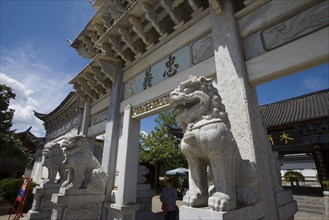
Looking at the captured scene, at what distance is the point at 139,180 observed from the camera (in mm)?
5457

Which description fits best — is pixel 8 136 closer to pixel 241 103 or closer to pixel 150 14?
pixel 150 14

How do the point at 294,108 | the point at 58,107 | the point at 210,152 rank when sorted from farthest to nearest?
the point at 294,108
the point at 58,107
the point at 210,152

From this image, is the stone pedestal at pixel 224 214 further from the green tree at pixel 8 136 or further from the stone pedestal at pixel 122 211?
the green tree at pixel 8 136

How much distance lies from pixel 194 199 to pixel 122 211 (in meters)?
2.69

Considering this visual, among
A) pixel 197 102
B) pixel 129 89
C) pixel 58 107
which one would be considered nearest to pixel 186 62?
pixel 197 102

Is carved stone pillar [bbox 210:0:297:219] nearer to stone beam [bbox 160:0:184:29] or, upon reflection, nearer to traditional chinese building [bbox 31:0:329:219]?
traditional chinese building [bbox 31:0:329:219]

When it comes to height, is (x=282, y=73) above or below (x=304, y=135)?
below

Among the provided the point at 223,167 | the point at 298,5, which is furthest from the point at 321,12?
the point at 223,167

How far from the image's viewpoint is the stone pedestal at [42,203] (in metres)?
5.61

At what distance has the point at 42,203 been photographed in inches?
229

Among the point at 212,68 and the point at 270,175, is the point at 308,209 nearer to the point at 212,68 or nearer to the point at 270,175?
the point at 270,175

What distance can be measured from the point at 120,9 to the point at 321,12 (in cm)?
492

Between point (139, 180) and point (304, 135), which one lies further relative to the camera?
point (304, 135)

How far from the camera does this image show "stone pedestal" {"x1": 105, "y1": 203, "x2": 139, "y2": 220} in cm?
410
